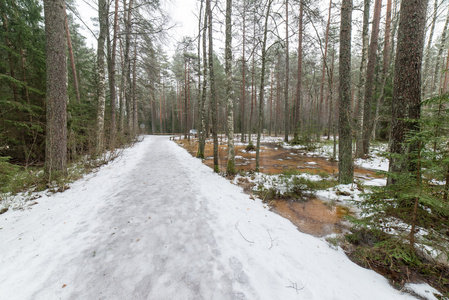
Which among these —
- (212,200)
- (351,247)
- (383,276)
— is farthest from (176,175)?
(383,276)

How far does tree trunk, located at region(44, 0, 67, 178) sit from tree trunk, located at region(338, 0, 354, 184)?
25.5ft

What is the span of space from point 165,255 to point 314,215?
10.4 feet

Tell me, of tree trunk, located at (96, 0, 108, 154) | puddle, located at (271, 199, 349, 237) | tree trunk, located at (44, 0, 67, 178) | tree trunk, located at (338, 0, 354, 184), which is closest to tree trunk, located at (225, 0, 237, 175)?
puddle, located at (271, 199, 349, 237)

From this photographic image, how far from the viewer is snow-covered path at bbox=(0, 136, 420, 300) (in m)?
1.73

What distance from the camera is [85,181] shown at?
16.7ft

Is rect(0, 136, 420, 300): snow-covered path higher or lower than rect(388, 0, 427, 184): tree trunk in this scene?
lower

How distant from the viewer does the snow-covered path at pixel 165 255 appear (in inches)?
68.1

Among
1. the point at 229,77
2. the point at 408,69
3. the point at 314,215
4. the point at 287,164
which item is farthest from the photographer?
the point at 287,164

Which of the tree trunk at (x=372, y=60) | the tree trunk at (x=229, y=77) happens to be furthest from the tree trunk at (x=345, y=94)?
the tree trunk at (x=372, y=60)

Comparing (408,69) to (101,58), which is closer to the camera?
(408,69)

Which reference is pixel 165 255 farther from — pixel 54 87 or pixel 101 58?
pixel 101 58

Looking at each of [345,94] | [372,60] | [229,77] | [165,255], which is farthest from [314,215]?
[372,60]

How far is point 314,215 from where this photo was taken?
363cm

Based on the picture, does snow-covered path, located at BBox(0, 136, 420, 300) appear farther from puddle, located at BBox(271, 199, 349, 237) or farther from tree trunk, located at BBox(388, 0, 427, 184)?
tree trunk, located at BBox(388, 0, 427, 184)
